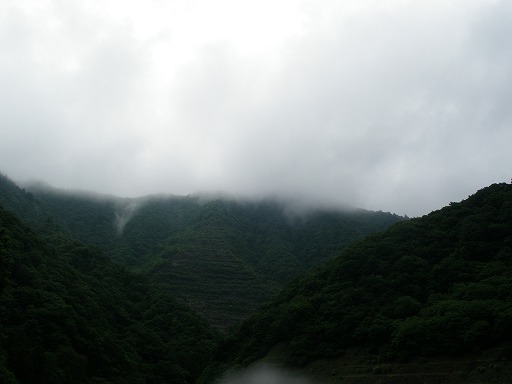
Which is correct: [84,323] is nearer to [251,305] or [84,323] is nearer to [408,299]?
[408,299]

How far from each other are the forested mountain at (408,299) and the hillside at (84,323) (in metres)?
10.4

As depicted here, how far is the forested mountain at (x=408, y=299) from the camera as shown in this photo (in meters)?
42.8

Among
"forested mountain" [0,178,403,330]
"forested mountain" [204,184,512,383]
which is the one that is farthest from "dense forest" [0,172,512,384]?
"forested mountain" [0,178,403,330]

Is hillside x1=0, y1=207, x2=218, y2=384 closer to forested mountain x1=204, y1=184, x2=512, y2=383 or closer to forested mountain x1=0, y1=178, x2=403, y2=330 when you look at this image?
forested mountain x1=204, y1=184, x2=512, y2=383

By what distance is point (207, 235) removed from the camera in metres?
117

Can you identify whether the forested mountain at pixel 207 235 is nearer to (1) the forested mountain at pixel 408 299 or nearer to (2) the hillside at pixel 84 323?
(2) the hillside at pixel 84 323

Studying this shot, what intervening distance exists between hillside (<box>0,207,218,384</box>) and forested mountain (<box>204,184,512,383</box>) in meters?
10.4

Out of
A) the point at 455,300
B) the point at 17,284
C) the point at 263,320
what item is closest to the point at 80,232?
the point at 17,284

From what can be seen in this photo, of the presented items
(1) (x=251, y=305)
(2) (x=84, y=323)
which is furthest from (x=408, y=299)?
(1) (x=251, y=305)

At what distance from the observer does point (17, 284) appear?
2218 inches

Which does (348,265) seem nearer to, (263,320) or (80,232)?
(263,320)

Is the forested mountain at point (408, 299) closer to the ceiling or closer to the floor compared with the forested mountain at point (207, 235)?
closer to the floor

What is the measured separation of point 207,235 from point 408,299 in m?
71.4

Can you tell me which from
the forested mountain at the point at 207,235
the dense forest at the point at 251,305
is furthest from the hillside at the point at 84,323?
the forested mountain at the point at 207,235
